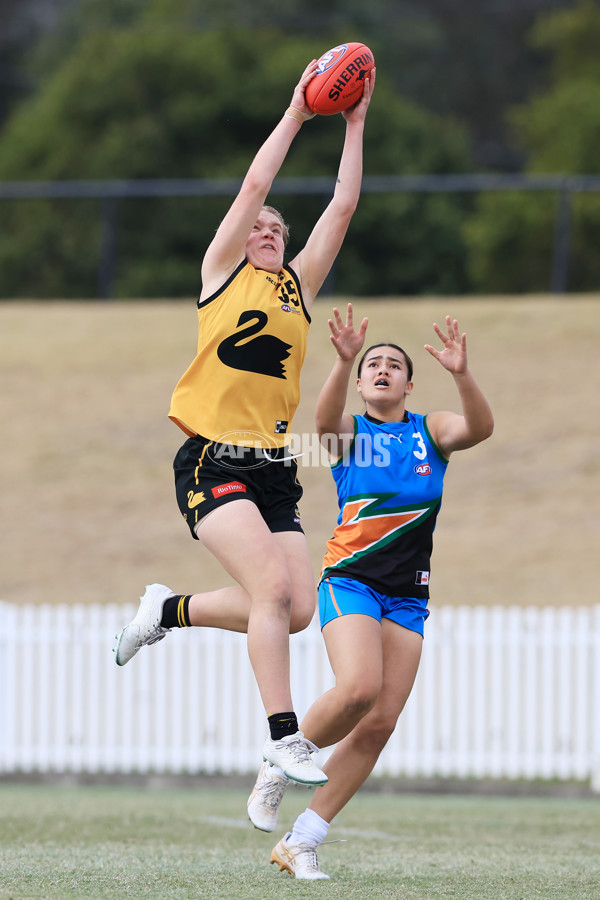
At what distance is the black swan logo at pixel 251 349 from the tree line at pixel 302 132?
19426 millimetres

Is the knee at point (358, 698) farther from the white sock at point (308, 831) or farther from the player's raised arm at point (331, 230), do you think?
the player's raised arm at point (331, 230)

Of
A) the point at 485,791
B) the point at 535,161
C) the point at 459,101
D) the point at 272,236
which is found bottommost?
the point at 485,791

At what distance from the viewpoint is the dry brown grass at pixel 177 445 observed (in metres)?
18.0

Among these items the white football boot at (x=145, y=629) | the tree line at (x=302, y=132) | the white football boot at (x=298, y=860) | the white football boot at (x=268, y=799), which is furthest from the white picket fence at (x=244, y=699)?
the tree line at (x=302, y=132)

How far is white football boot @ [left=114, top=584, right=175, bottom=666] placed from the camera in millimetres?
5406

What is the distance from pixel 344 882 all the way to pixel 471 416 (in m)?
1.98

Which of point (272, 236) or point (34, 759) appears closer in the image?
point (272, 236)

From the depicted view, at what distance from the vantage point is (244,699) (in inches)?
470

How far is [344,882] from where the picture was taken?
16.5 ft

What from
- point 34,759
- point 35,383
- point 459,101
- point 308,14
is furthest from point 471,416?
point 459,101

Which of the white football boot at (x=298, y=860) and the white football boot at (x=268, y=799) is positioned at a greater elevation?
the white football boot at (x=268, y=799)

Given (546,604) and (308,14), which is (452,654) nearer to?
(546,604)

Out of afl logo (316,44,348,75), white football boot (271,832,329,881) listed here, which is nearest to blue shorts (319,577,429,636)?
white football boot (271,832,329,881)

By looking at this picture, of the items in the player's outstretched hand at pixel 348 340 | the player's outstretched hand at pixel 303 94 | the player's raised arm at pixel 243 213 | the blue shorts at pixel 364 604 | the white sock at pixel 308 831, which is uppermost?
the player's outstretched hand at pixel 303 94
